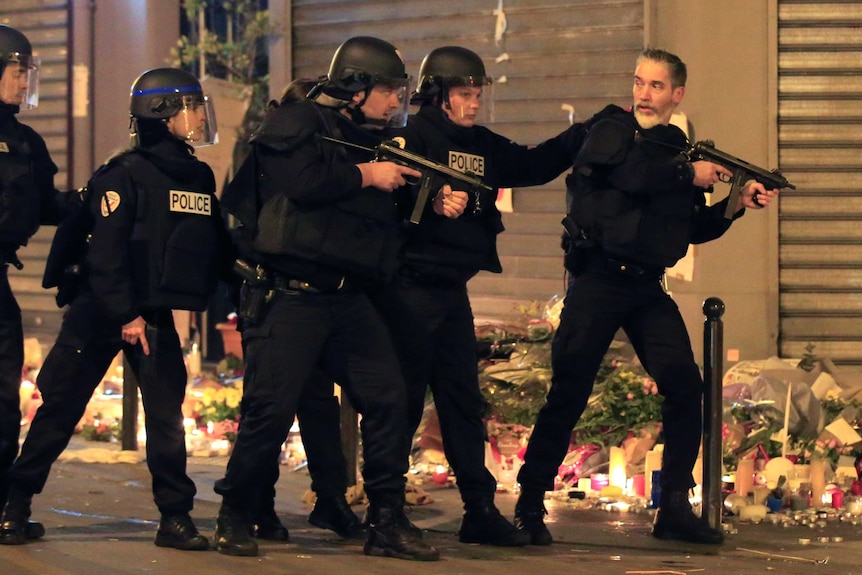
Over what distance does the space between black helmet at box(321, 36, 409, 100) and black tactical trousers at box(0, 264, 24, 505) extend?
1.62 meters

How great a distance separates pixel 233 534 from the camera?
6.00 meters

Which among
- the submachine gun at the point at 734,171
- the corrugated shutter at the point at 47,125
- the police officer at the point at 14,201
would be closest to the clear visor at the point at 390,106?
the submachine gun at the point at 734,171

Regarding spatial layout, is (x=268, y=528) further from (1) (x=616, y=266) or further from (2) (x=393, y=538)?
(1) (x=616, y=266)

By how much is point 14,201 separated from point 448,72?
1904 mm

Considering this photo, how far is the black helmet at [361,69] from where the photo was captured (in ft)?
19.5

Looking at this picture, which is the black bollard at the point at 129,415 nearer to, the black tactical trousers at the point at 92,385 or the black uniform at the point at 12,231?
the black uniform at the point at 12,231

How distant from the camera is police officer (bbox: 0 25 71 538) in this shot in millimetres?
6270

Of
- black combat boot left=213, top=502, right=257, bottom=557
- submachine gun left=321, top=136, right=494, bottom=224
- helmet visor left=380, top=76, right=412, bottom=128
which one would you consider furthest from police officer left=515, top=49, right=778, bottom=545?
black combat boot left=213, top=502, right=257, bottom=557

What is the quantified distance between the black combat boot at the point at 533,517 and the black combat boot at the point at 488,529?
6 centimetres

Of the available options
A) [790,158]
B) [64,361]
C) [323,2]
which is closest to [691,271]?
[790,158]

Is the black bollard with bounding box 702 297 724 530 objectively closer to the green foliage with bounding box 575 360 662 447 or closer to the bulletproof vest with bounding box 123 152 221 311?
the green foliage with bounding box 575 360 662 447

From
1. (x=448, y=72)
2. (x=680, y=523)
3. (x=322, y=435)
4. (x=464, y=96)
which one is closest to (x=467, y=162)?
(x=464, y=96)

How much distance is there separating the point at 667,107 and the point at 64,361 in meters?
2.77

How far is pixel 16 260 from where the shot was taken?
6.41 m
